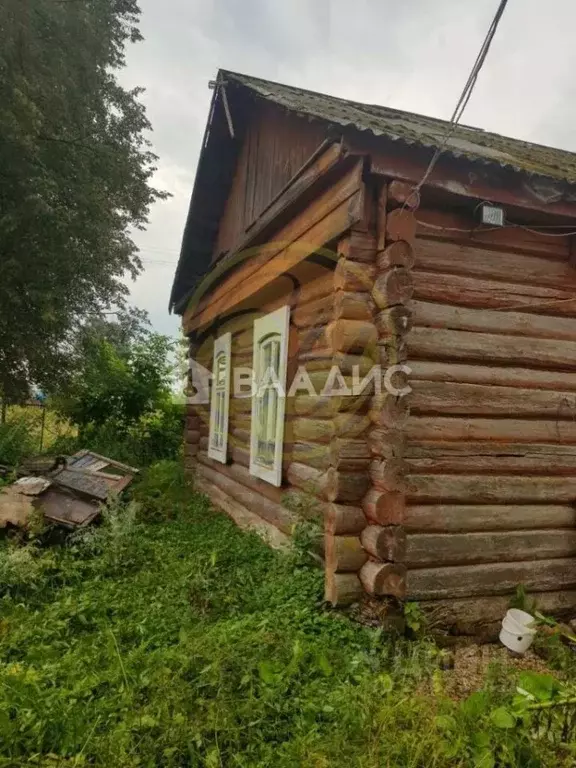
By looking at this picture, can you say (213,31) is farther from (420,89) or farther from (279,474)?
(279,474)

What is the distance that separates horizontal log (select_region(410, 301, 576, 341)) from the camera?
416 cm

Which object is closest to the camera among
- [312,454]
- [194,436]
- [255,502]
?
[312,454]

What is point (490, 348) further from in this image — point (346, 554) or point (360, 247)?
point (346, 554)

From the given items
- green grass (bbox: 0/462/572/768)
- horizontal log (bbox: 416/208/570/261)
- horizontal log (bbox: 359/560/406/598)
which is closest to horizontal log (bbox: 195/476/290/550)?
green grass (bbox: 0/462/572/768)

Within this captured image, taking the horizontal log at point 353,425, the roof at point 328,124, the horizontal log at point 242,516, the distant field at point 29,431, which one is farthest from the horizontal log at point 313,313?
the distant field at point 29,431

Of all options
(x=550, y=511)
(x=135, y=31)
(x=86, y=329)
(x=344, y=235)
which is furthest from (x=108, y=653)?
(x=135, y=31)

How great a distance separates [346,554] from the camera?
12.5 feet

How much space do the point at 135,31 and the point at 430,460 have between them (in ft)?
43.4

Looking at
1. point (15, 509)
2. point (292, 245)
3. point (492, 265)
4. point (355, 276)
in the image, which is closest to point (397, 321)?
point (355, 276)

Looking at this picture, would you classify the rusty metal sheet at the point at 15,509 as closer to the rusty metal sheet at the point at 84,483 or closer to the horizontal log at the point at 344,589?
the rusty metal sheet at the point at 84,483

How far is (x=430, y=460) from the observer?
4113 mm

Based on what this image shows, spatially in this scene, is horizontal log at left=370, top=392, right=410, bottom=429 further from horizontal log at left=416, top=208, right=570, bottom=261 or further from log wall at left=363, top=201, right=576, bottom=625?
horizontal log at left=416, top=208, right=570, bottom=261

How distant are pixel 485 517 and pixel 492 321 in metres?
1.66

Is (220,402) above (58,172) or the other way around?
the other way around
